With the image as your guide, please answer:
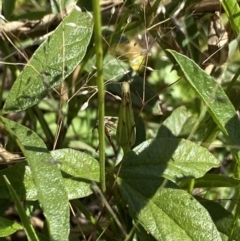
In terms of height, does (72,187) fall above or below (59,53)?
below

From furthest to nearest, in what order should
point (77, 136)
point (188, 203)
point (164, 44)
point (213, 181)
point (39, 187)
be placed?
point (77, 136), point (164, 44), point (213, 181), point (188, 203), point (39, 187)

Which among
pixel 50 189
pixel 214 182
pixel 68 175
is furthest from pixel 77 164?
pixel 214 182

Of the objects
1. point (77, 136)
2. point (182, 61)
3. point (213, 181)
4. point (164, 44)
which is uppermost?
point (182, 61)

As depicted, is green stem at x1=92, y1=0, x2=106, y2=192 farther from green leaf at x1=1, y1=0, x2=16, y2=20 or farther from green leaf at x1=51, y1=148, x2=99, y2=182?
green leaf at x1=1, y1=0, x2=16, y2=20

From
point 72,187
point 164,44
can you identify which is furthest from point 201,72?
point 164,44

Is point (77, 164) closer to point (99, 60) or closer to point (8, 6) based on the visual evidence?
point (99, 60)

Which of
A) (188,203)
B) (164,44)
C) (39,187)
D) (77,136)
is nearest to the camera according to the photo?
(39,187)

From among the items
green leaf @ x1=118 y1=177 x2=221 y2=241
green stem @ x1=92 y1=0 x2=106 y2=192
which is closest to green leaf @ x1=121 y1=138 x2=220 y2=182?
green leaf @ x1=118 y1=177 x2=221 y2=241

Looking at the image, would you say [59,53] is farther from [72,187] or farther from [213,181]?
[213,181]
